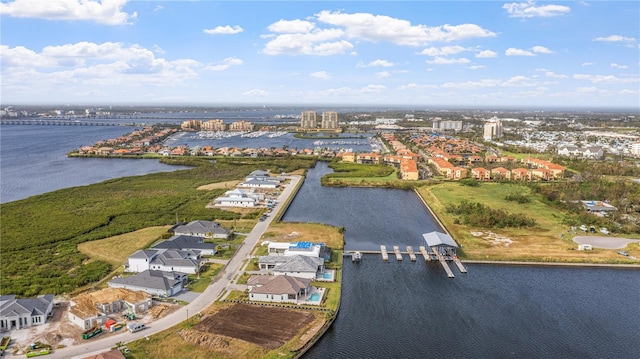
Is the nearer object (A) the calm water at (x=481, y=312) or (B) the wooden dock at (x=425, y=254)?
(A) the calm water at (x=481, y=312)

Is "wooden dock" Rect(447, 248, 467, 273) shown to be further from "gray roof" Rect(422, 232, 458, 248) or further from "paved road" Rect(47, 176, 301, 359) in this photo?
"paved road" Rect(47, 176, 301, 359)

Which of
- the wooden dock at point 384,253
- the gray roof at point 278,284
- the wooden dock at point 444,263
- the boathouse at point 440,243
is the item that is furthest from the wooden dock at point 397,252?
the gray roof at point 278,284

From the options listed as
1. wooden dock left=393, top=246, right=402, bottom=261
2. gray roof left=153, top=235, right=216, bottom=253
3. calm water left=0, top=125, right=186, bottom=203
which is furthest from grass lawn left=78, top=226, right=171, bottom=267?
calm water left=0, top=125, right=186, bottom=203

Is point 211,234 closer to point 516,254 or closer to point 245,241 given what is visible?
point 245,241

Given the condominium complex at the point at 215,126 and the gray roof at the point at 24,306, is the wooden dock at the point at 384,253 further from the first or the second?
the condominium complex at the point at 215,126

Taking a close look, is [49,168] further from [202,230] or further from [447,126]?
[447,126]

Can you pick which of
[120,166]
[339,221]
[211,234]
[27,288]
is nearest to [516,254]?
[339,221]
